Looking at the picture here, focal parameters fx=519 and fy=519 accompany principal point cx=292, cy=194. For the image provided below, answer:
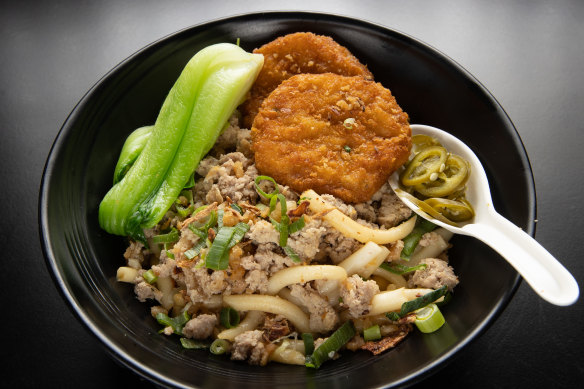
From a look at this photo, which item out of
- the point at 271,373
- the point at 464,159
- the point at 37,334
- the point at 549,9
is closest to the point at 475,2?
the point at 549,9

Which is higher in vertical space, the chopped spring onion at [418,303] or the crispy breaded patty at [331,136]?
the crispy breaded patty at [331,136]

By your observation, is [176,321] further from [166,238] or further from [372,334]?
[372,334]

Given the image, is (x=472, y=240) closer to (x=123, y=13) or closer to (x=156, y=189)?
(x=156, y=189)

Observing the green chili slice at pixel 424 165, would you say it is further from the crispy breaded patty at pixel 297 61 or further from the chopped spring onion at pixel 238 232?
the chopped spring onion at pixel 238 232

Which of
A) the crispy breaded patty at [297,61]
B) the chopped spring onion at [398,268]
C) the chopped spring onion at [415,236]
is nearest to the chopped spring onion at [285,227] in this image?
the chopped spring onion at [398,268]

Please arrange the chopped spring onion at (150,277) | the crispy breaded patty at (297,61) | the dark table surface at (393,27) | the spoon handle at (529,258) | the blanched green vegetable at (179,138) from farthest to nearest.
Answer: the crispy breaded patty at (297,61) < the dark table surface at (393,27) < the blanched green vegetable at (179,138) < the chopped spring onion at (150,277) < the spoon handle at (529,258)

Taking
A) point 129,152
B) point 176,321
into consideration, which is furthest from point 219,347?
point 129,152
